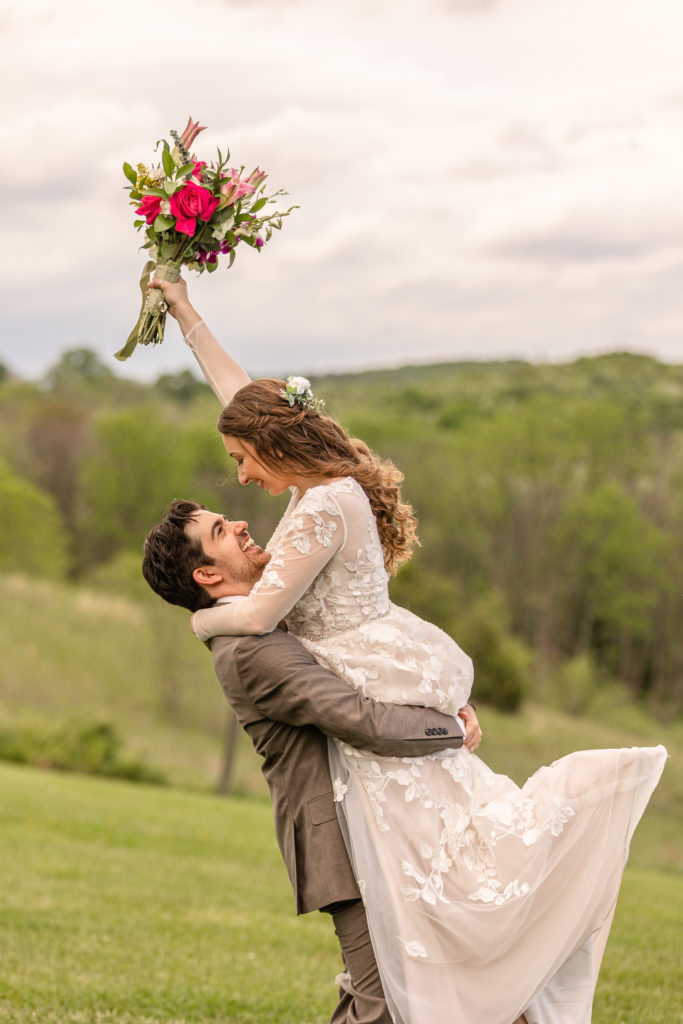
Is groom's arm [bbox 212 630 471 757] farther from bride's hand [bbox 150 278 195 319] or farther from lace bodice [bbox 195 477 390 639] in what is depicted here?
bride's hand [bbox 150 278 195 319]

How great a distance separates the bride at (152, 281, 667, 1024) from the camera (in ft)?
13.9

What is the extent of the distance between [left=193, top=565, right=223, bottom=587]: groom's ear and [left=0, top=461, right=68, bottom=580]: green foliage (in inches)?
2087

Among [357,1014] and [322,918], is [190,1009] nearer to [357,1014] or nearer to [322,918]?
[357,1014]

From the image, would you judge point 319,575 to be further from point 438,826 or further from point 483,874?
point 483,874

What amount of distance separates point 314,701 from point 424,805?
637mm

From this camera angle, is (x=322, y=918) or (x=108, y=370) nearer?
(x=322, y=918)

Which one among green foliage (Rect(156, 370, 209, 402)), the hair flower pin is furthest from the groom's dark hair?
green foliage (Rect(156, 370, 209, 402))

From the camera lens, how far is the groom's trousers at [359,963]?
14.4 feet

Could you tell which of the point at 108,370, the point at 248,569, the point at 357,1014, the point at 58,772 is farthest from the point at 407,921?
the point at 108,370

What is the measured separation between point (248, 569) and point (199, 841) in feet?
38.8

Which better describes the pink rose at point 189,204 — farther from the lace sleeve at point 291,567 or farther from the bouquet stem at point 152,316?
the lace sleeve at point 291,567

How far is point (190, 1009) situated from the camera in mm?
6629

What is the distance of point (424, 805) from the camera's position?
4.34m

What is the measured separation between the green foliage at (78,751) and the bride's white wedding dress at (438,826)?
72.6ft
